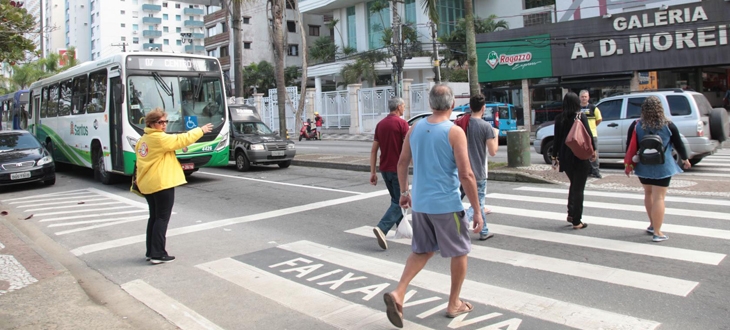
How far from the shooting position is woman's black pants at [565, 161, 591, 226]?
23.8 ft

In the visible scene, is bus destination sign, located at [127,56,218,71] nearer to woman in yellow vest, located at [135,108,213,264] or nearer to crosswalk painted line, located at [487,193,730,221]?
woman in yellow vest, located at [135,108,213,264]

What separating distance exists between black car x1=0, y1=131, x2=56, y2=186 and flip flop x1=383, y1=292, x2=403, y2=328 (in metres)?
12.3

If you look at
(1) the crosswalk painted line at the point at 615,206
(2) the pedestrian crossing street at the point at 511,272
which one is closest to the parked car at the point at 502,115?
(1) the crosswalk painted line at the point at 615,206

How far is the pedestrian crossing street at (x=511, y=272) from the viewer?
4629mm

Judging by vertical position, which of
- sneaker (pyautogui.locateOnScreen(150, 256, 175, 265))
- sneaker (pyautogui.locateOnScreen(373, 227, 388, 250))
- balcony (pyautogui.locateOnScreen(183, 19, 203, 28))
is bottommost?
sneaker (pyautogui.locateOnScreen(150, 256, 175, 265))

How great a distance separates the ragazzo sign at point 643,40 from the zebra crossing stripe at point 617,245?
23.4 metres

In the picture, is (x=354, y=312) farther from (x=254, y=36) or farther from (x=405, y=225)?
(x=254, y=36)

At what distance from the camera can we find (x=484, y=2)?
50281 millimetres

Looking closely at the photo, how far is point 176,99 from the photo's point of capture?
1324 cm

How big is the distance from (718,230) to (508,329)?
426 cm

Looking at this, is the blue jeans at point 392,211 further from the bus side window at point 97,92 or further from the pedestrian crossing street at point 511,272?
the bus side window at point 97,92

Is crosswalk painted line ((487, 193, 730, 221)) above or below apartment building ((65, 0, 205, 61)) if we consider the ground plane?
below

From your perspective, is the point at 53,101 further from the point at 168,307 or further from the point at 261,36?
the point at 261,36

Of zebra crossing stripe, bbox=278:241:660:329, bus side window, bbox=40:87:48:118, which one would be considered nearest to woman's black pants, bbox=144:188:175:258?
zebra crossing stripe, bbox=278:241:660:329
